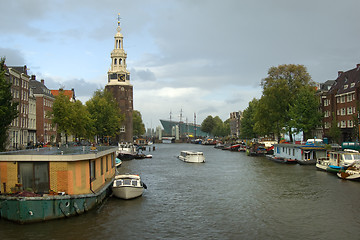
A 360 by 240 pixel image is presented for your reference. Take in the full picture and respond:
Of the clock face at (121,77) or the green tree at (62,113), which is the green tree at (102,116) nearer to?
the green tree at (62,113)

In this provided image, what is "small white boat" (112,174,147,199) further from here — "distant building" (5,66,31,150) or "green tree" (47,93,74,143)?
"distant building" (5,66,31,150)

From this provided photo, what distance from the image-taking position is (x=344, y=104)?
84875 millimetres

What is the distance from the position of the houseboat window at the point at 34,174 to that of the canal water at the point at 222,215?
2727 mm

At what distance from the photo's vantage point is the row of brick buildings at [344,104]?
7962cm

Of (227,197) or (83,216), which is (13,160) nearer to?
(83,216)

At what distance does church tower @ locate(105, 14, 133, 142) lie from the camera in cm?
15262

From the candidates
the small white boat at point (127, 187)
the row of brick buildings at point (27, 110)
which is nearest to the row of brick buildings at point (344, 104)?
the small white boat at point (127, 187)

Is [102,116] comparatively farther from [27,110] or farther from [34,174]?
[34,174]

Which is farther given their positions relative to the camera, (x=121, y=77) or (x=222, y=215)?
(x=121, y=77)

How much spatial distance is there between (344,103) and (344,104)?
0.22m

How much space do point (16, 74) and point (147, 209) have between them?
5441cm

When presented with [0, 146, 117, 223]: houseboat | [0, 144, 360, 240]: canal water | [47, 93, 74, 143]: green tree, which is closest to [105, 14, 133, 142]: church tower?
[47, 93, 74, 143]: green tree

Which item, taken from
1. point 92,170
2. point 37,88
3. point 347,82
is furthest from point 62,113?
point 347,82

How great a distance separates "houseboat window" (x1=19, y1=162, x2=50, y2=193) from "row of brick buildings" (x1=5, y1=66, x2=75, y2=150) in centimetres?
3983
